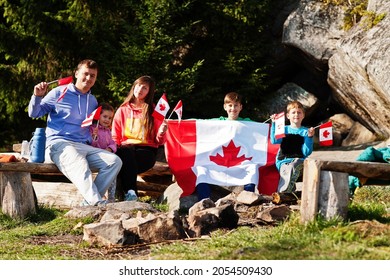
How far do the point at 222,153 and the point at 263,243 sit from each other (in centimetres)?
360

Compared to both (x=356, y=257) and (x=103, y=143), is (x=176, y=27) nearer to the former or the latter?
(x=103, y=143)

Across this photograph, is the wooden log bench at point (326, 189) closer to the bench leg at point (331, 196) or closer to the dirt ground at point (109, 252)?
the bench leg at point (331, 196)

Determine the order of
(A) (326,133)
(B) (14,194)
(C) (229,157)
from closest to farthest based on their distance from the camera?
(B) (14,194) → (A) (326,133) → (C) (229,157)

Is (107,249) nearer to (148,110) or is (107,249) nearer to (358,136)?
(148,110)

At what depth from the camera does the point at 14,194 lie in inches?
312

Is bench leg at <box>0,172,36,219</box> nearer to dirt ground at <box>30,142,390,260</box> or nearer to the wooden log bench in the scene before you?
dirt ground at <box>30,142,390,260</box>

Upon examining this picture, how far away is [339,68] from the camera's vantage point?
1258cm

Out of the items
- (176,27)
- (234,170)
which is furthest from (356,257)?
(176,27)

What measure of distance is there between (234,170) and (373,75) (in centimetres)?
367

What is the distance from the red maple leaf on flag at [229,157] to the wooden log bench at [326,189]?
9.48ft

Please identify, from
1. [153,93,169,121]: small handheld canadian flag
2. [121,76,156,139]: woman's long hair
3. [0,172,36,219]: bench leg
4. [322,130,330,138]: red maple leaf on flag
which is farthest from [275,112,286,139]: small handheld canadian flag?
[0,172,36,219]: bench leg

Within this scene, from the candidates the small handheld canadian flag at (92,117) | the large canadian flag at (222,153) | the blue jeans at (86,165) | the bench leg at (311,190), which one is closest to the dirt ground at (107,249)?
the bench leg at (311,190)

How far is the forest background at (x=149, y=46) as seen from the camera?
13.0 metres

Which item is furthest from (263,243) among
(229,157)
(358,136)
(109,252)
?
(358,136)
